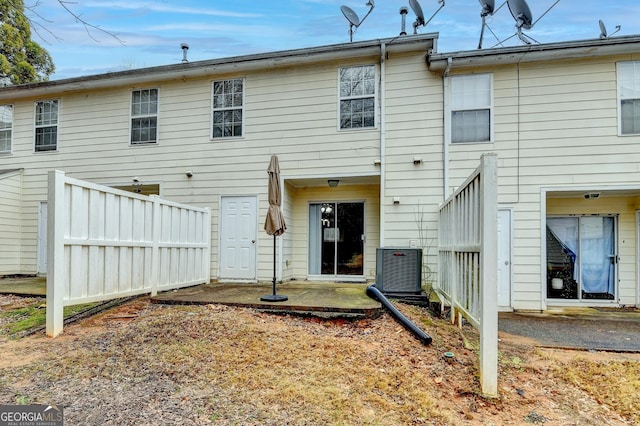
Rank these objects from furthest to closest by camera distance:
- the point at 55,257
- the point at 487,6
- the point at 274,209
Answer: the point at 487,6 → the point at 274,209 → the point at 55,257

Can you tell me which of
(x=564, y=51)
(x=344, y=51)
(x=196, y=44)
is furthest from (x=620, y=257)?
(x=196, y=44)

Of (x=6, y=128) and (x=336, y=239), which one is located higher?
(x=6, y=128)

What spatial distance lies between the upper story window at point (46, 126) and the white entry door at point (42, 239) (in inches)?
63.1

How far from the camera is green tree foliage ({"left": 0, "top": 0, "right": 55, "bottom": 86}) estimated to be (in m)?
13.3

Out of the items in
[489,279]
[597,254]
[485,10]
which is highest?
[485,10]

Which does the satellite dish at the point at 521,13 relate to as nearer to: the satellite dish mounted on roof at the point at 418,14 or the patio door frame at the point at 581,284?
the satellite dish mounted on roof at the point at 418,14

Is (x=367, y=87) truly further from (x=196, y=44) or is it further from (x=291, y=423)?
(x=291, y=423)

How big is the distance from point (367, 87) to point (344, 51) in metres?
0.92

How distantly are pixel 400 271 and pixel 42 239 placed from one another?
963 centimetres

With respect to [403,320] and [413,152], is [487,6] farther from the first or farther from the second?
[403,320]

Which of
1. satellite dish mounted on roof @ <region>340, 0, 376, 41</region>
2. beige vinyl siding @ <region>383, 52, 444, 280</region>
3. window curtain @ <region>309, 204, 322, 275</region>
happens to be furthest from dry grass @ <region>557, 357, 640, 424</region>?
satellite dish mounted on roof @ <region>340, 0, 376, 41</region>

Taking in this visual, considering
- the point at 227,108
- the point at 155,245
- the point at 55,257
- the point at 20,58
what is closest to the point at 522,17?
the point at 227,108

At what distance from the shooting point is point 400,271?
21.3ft

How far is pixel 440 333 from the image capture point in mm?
4777
